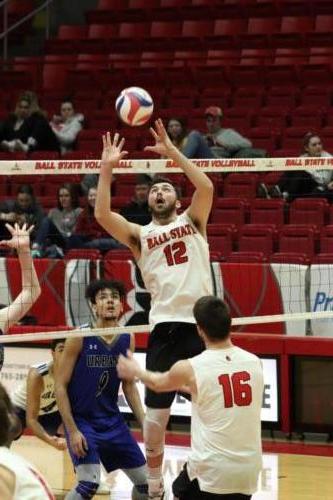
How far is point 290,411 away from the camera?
12.3 m

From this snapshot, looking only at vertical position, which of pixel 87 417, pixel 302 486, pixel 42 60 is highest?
pixel 42 60

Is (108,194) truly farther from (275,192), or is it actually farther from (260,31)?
(260,31)

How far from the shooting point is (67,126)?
59.4 feet

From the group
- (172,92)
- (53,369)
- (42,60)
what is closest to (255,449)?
(53,369)

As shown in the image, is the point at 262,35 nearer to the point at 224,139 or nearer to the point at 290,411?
the point at 224,139

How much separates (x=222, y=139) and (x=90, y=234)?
224 centimetres

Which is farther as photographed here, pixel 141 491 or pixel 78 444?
pixel 141 491

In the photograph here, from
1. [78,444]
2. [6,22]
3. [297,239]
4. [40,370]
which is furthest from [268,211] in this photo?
[6,22]

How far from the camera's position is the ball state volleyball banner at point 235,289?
1252 cm

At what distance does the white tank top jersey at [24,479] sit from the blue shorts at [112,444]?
12.6 feet

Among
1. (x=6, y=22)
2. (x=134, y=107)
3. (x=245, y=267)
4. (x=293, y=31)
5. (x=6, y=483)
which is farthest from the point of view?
(x=6, y=22)

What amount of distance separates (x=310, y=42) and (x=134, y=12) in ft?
11.4

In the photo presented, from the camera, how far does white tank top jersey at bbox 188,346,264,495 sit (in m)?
6.62

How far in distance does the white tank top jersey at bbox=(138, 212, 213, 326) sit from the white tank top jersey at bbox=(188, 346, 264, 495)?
208cm
